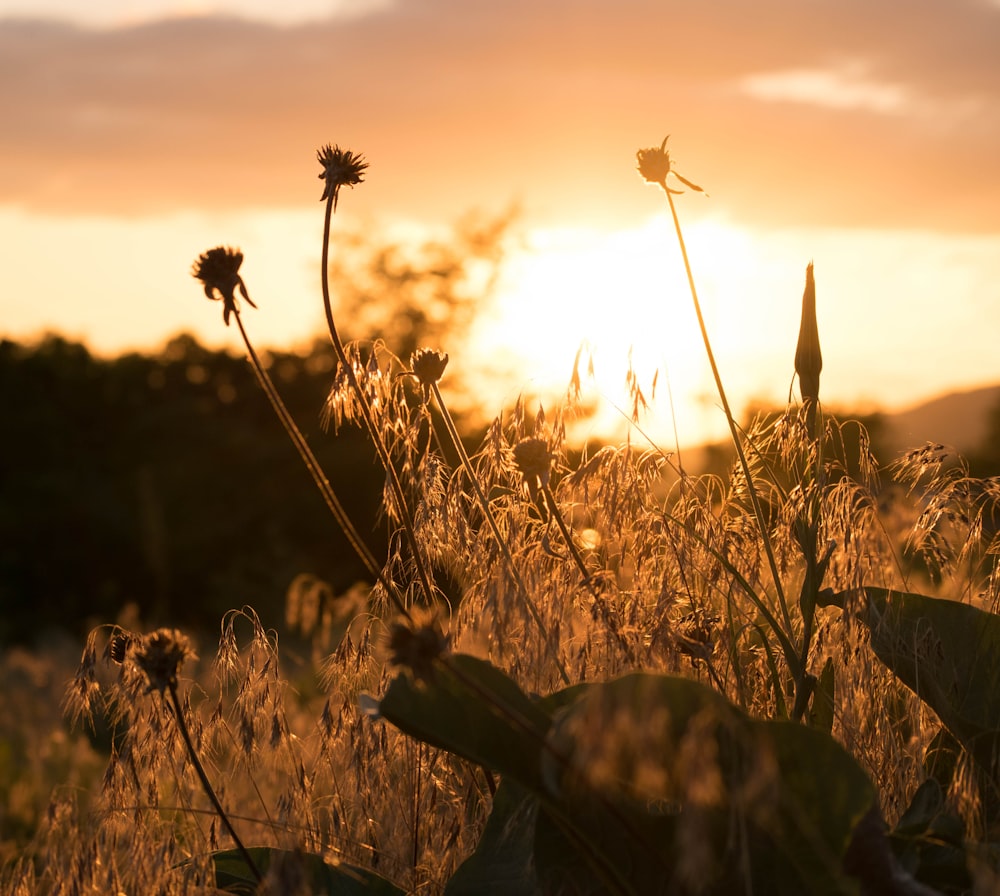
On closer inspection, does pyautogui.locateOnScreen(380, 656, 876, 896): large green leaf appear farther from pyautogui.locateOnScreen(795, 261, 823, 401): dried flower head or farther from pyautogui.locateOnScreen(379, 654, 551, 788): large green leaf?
pyautogui.locateOnScreen(795, 261, 823, 401): dried flower head

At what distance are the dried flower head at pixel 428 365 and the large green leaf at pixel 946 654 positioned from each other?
2.59 feet

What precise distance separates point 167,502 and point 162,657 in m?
20.2

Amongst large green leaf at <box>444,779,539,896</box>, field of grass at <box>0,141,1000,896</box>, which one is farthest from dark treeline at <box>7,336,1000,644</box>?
large green leaf at <box>444,779,539,896</box>

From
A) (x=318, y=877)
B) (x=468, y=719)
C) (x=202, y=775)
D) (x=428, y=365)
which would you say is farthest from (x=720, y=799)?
(x=428, y=365)

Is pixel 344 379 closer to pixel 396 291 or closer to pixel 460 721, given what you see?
pixel 460 721

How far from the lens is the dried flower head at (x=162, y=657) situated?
1.61 m

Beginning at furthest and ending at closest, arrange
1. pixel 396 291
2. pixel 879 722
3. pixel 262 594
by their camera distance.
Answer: pixel 396 291, pixel 262 594, pixel 879 722

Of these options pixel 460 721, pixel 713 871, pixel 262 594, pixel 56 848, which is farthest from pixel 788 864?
pixel 262 594

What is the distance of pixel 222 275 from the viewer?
69.6 inches

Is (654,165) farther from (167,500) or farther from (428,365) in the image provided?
(167,500)

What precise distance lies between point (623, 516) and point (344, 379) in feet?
1.84

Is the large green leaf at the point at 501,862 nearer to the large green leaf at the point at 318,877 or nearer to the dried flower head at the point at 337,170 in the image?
the large green leaf at the point at 318,877

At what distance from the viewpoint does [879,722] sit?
6.44 feet

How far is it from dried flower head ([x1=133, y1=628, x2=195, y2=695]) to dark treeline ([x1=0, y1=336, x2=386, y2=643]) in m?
16.9
